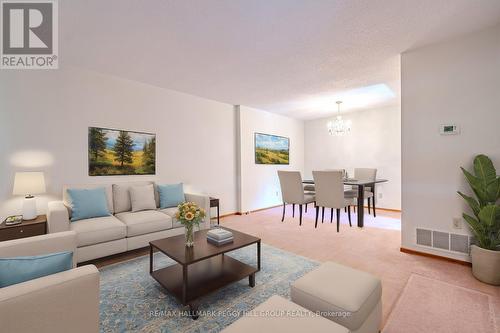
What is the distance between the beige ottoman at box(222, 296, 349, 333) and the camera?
3.31 ft

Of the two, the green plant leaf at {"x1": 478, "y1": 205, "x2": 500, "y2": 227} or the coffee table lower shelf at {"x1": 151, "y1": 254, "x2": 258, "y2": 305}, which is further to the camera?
the green plant leaf at {"x1": 478, "y1": 205, "x2": 500, "y2": 227}

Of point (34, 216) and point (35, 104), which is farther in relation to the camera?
point (35, 104)

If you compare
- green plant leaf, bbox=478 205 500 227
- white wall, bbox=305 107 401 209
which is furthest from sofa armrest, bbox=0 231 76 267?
white wall, bbox=305 107 401 209

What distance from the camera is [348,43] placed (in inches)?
100

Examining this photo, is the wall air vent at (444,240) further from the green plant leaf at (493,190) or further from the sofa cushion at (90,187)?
the sofa cushion at (90,187)

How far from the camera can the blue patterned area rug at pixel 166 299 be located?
1627mm

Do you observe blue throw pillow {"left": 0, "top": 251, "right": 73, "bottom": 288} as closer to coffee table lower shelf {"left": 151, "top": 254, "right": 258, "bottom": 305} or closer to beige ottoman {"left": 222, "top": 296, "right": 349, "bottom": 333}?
coffee table lower shelf {"left": 151, "top": 254, "right": 258, "bottom": 305}

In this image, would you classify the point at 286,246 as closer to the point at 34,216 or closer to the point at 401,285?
the point at 401,285

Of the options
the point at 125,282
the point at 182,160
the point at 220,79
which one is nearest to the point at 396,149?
the point at 220,79

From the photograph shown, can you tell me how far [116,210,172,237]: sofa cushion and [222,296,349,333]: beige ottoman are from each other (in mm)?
2157

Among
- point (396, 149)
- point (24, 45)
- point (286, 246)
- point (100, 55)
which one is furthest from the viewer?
point (396, 149)

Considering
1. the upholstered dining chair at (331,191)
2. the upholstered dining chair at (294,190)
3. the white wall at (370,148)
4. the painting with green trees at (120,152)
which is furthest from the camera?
the white wall at (370,148)

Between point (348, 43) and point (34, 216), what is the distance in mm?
4091

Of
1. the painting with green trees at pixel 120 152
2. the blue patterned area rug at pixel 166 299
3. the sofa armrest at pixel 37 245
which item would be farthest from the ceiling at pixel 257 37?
the blue patterned area rug at pixel 166 299
